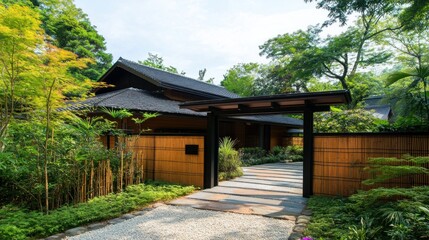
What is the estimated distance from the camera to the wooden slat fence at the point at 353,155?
4621 mm

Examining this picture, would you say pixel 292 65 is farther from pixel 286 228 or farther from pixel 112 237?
pixel 112 237

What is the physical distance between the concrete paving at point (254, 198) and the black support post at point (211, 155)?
0.24 meters

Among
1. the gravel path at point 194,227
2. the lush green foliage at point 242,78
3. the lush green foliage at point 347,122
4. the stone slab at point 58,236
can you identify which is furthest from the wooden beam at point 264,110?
the lush green foliage at point 242,78

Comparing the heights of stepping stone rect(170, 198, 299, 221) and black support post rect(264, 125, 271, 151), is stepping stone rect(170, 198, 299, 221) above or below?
below

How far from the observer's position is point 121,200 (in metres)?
4.91

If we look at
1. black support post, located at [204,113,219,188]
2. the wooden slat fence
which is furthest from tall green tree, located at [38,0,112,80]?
the wooden slat fence

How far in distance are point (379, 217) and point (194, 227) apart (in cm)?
255

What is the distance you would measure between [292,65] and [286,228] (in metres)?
14.7

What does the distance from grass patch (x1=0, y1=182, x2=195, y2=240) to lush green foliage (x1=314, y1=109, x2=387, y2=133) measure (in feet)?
23.6

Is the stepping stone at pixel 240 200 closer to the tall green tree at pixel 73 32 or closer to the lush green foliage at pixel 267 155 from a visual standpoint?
the lush green foliage at pixel 267 155

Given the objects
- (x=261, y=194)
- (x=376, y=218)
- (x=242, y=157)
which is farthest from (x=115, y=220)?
(x=242, y=157)

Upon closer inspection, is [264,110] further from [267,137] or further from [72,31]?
[72,31]

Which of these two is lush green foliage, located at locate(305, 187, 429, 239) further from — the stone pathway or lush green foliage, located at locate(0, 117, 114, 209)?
lush green foliage, located at locate(0, 117, 114, 209)

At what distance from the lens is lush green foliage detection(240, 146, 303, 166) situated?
1231 cm
